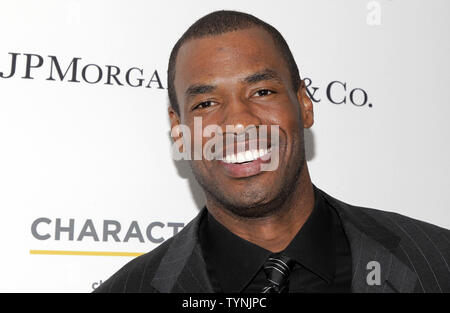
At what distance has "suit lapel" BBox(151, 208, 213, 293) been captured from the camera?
175 cm

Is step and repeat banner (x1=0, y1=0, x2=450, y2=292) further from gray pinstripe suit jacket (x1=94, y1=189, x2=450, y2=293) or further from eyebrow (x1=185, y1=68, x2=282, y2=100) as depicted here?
eyebrow (x1=185, y1=68, x2=282, y2=100)

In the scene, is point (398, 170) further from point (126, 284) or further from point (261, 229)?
point (126, 284)

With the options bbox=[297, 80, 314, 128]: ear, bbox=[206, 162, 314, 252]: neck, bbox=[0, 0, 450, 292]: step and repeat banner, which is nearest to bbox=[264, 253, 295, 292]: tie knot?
bbox=[206, 162, 314, 252]: neck

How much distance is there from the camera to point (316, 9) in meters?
2.52

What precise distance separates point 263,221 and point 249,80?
41 centimetres

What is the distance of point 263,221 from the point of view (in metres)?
1.88

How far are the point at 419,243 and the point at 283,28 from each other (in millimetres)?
1041

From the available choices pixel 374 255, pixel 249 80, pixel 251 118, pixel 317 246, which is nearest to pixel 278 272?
pixel 317 246

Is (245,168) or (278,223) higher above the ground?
(245,168)

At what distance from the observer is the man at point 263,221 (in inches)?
68.2

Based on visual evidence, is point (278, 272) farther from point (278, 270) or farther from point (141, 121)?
point (141, 121)

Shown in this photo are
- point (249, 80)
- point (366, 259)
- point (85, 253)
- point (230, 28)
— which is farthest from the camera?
point (85, 253)

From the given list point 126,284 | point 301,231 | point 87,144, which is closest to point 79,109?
point 87,144

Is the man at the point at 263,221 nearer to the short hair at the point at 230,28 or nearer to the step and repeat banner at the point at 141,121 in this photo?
the short hair at the point at 230,28
